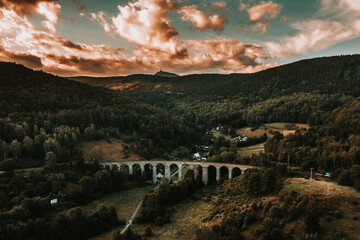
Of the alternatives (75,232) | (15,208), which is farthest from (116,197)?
(15,208)

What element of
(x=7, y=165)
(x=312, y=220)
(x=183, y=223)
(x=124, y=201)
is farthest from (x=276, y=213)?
(x=7, y=165)

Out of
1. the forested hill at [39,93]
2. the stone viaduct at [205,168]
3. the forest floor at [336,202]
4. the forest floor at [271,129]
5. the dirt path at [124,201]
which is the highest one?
→ the forested hill at [39,93]

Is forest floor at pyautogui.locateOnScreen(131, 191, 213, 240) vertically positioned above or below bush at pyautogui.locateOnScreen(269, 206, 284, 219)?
below

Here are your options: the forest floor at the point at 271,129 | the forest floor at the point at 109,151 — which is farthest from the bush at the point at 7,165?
the forest floor at the point at 271,129

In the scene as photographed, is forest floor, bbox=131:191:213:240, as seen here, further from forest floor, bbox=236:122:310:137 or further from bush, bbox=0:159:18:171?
forest floor, bbox=236:122:310:137

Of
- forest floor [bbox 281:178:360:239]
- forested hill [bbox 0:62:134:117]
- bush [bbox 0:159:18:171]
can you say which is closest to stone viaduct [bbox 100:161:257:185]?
forest floor [bbox 281:178:360:239]

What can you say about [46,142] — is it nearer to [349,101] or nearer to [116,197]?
[116,197]

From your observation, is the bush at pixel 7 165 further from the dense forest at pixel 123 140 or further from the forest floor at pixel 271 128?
the forest floor at pixel 271 128
